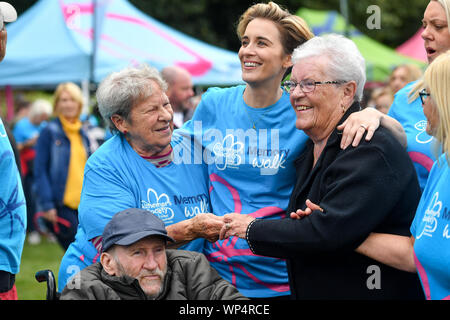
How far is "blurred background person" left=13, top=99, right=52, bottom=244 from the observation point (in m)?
10.4

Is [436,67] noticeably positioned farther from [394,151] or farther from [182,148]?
[182,148]

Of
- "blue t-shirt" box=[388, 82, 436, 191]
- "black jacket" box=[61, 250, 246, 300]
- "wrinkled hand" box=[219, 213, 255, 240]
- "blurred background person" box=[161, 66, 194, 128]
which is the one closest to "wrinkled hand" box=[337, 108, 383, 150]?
"blue t-shirt" box=[388, 82, 436, 191]

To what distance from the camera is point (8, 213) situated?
10.2ft

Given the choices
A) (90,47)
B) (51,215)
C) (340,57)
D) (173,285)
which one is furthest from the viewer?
(90,47)

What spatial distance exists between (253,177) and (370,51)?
13.4 m

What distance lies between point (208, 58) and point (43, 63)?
113 inches

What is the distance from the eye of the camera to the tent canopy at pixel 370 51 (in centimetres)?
1455

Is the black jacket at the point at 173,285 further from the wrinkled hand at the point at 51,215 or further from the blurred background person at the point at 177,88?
the wrinkled hand at the point at 51,215

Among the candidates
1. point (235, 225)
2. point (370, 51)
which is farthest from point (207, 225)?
point (370, 51)

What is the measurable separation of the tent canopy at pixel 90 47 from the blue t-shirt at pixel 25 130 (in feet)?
5.17

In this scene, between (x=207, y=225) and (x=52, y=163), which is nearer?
(x=207, y=225)

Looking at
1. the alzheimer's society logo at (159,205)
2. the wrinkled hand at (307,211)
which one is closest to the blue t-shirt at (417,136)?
the wrinkled hand at (307,211)

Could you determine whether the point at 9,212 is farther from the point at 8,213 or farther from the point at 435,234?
the point at 435,234

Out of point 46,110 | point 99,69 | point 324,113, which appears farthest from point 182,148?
point 46,110
